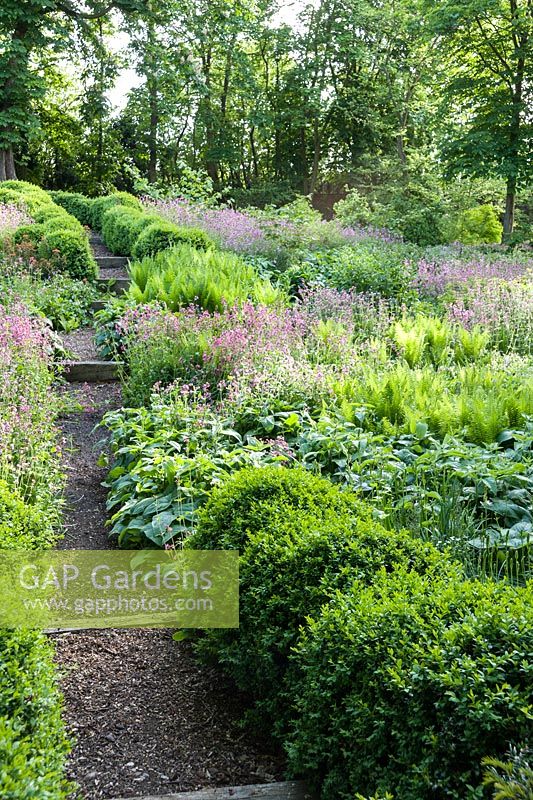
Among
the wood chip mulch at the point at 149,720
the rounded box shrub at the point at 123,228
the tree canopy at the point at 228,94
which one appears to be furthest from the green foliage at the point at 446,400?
the tree canopy at the point at 228,94

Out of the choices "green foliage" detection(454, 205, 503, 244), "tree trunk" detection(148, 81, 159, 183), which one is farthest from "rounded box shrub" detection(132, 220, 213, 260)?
"tree trunk" detection(148, 81, 159, 183)

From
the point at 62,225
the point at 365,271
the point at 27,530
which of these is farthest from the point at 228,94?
Result: the point at 27,530

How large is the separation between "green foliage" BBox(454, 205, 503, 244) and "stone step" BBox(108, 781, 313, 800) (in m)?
14.2

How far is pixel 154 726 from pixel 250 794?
667mm

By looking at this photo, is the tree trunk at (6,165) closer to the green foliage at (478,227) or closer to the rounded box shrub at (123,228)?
the rounded box shrub at (123,228)

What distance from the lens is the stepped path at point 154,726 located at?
7.53 feet

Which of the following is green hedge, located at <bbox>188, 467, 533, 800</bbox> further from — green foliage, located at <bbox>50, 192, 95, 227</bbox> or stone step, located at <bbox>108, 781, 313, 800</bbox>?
green foliage, located at <bbox>50, 192, 95, 227</bbox>

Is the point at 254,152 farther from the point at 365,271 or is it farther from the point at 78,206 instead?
the point at 365,271

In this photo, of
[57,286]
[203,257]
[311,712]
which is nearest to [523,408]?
[311,712]

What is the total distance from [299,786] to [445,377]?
148 inches

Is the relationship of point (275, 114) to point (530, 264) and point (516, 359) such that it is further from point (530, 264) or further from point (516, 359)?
point (516, 359)

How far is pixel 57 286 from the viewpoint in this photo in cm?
865

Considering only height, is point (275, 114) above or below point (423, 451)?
above

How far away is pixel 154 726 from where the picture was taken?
260cm
